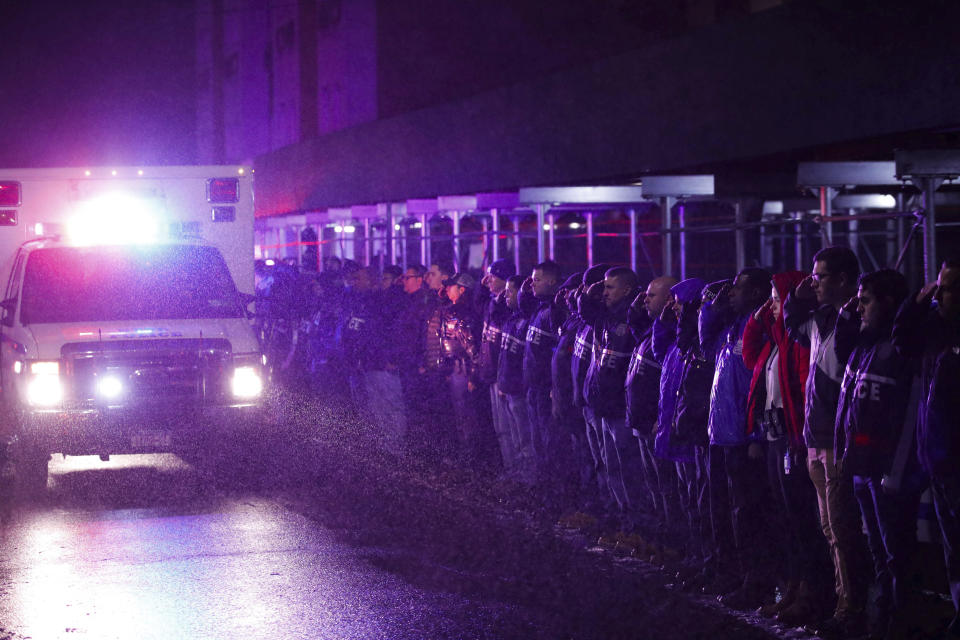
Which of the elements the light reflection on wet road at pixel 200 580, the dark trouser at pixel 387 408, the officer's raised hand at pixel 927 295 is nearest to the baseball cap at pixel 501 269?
the dark trouser at pixel 387 408

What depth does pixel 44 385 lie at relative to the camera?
440 inches

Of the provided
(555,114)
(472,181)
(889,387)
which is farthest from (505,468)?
(472,181)

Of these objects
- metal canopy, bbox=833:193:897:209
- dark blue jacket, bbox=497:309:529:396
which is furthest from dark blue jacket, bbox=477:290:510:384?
metal canopy, bbox=833:193:897:209

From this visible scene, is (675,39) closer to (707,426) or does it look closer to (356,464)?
(356,464)

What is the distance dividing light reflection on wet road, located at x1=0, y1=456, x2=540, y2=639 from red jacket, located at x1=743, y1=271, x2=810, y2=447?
1642 millimetres

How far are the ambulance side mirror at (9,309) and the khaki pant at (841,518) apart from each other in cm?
764

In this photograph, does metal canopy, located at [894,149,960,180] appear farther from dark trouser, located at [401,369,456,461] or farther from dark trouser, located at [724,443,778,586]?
dark trouser, located at [401,369,456,461]

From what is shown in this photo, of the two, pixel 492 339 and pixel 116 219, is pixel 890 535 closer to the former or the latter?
pixel 492 339

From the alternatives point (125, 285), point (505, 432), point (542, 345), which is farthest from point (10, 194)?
point (542, 345)

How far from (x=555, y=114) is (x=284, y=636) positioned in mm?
11585

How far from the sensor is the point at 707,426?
7766 millimetres

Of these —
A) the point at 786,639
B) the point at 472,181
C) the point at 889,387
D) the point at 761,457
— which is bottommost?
the point at 786,639

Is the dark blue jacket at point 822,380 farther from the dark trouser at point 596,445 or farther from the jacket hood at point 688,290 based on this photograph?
the dark trouser at point 596,445

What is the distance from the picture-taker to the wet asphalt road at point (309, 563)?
7000 mm
